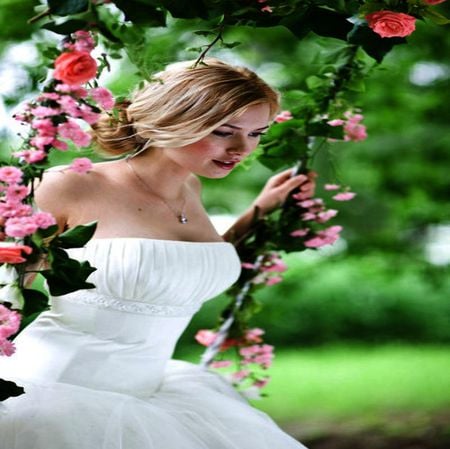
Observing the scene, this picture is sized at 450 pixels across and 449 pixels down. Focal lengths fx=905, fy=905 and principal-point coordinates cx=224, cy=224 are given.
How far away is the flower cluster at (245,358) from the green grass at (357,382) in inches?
156

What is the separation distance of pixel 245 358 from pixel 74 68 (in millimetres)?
1912

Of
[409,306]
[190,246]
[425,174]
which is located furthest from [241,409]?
[409,306]

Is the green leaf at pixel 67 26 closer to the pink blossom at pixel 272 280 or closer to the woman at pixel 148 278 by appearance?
the woman at pixel 148 278

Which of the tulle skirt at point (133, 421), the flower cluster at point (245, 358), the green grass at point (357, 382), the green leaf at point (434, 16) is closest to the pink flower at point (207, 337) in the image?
the flower cluster at point (245, 358)

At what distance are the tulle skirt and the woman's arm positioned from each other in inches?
29.6

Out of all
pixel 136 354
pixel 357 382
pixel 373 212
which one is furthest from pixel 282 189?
pixel 357 382

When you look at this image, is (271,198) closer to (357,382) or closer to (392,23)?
(392,23)

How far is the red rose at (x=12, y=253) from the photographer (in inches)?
75.8

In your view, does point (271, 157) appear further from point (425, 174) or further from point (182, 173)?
point (425, 174)

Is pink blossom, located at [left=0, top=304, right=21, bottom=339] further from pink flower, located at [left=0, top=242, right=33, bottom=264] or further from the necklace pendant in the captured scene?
the necklace pendant

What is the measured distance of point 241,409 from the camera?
8.99ft

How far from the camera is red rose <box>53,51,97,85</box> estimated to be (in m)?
1.91

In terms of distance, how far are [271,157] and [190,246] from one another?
64 centimetres

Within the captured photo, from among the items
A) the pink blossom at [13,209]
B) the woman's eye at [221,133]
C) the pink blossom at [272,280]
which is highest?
the pink blossom at [13,209]
